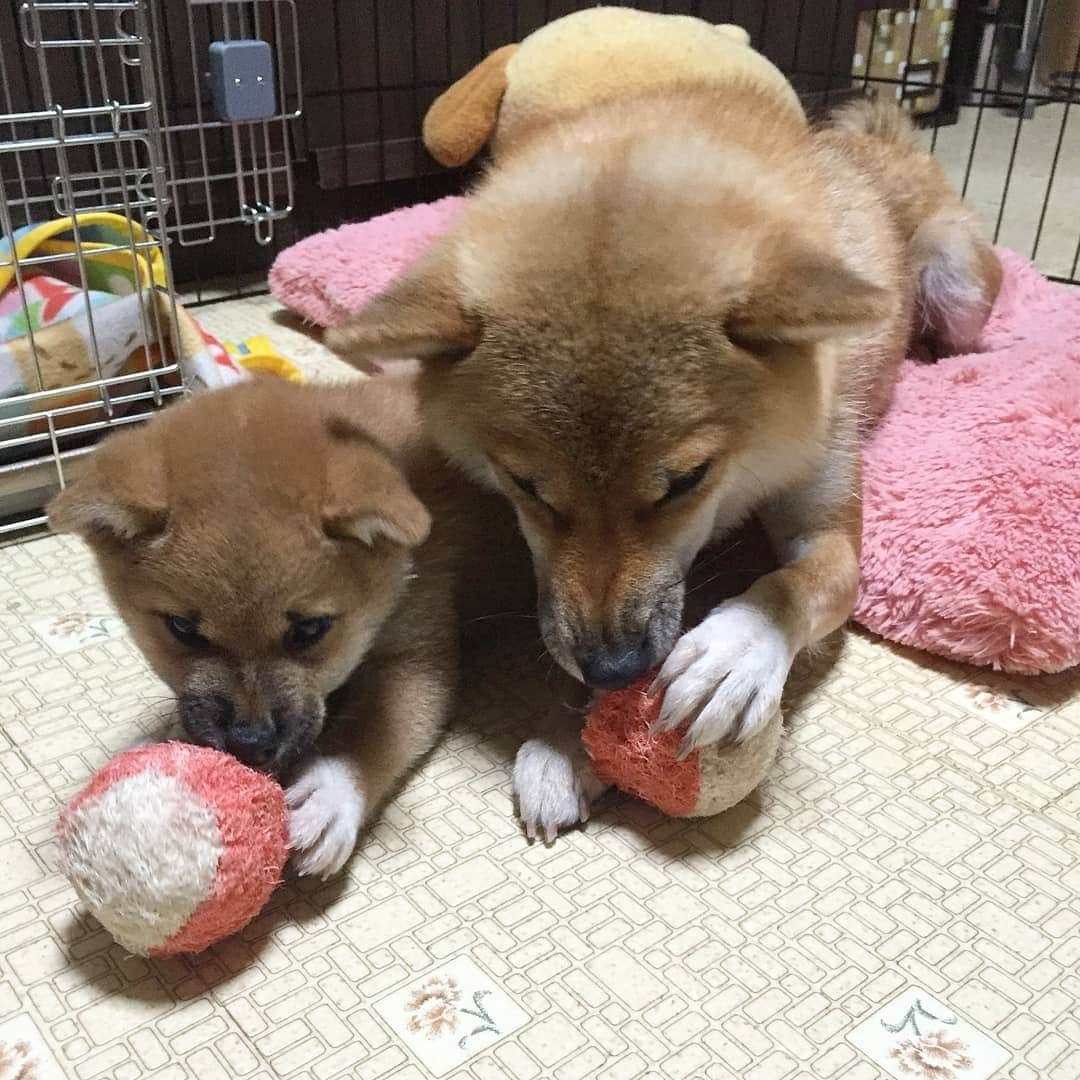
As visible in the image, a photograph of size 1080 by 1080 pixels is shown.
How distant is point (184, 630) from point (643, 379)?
1.90 ft

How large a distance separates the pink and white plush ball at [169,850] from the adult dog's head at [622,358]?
1.30 ft

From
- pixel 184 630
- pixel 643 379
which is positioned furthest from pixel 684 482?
pixel 184 630

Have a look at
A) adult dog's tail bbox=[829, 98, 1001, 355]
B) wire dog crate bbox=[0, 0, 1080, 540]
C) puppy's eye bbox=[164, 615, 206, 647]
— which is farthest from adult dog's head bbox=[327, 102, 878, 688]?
adult dog's tail bbox=[829, 98, 1001, 355]

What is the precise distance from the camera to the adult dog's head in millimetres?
1187

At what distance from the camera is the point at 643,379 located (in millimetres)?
1182

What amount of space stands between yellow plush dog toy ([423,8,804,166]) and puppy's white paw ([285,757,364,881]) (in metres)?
1.66

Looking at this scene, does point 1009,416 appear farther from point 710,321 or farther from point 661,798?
point 661,798

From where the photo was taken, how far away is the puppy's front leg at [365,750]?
118 cm

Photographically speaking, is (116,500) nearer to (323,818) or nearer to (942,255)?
(323,818)

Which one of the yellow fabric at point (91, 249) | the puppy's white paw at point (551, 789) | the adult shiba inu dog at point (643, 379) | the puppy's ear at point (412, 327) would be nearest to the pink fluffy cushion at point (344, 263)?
the yellow fabric at point (91, 249)

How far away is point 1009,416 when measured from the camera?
1.90m

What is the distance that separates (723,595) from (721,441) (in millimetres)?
518

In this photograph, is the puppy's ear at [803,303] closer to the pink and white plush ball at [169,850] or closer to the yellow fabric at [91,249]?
the pink and white plush ball at [169,850]

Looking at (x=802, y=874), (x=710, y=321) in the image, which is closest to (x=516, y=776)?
(x=802, y=874)
